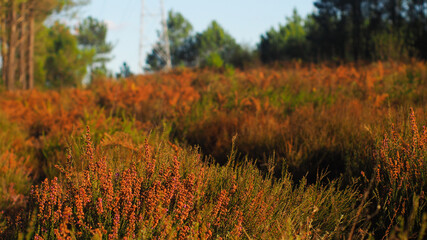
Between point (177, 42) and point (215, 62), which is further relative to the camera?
point (177, 42)

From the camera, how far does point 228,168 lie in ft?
10.0

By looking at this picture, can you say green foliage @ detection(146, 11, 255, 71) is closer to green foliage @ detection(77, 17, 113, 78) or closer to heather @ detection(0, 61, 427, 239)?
green foliage @ detection(77, 17, 113, 78)

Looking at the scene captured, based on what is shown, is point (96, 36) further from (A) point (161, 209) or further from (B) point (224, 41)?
(A) point (161, 209)

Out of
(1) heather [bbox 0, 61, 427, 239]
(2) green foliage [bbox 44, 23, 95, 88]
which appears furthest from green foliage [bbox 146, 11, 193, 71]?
(1) heather [bbox 0, 61, 427, 239]

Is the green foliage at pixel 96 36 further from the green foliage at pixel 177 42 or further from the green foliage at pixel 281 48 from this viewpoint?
the green foliage at pixel 281 48

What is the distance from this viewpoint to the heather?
2.21 metres

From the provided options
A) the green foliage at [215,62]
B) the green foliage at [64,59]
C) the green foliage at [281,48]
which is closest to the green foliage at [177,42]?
the green foliage at [64,59]

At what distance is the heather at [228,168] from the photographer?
2215 mm

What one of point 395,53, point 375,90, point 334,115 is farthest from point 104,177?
point 395,53

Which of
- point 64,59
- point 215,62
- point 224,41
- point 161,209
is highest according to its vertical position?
point 224,41

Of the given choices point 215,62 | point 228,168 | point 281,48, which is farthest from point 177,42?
point 228,168

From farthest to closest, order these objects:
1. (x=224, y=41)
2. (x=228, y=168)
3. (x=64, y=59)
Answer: (x=224, y=41) → (x=64, y=59) → (x=228, y=168)

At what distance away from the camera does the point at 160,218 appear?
85.1 inches

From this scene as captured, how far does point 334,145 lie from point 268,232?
6.56ft
